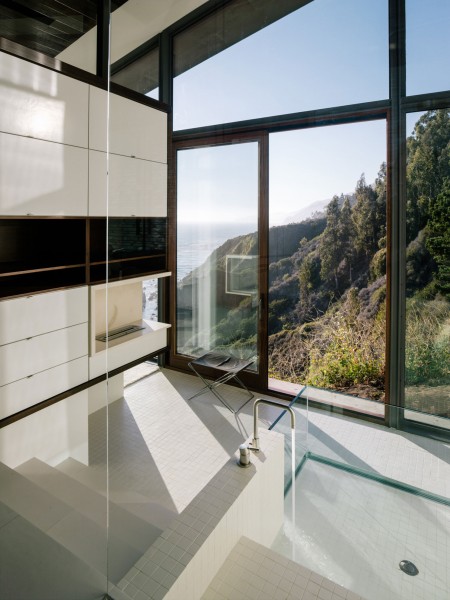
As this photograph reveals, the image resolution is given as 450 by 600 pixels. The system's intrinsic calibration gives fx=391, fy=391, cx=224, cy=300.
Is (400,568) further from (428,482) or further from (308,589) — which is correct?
(428,482)

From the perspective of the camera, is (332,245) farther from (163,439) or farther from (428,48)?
(163,439)

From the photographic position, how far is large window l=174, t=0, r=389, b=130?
1.95 meters

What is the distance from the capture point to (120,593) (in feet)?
3.82

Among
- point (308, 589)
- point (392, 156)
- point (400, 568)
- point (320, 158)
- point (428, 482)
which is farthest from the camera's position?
point (320, 158)

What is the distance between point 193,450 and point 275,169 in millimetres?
1536

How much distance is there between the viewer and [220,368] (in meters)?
2.25

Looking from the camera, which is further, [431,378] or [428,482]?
[431,378]

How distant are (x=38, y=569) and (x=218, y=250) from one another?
161 centimetres

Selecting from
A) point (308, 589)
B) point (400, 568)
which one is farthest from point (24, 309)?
point (400, 568)

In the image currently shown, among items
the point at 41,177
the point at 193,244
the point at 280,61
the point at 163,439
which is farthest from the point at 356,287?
the point at 41,177

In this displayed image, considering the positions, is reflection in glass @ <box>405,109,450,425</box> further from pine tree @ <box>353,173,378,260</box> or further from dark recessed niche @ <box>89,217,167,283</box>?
dark recessed niche @ <box>89,217,167,283</box>

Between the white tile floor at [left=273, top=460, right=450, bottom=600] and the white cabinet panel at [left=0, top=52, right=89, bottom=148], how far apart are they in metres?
1.75

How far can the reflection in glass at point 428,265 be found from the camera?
1853mm

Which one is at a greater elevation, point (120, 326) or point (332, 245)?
point (332, 245)
